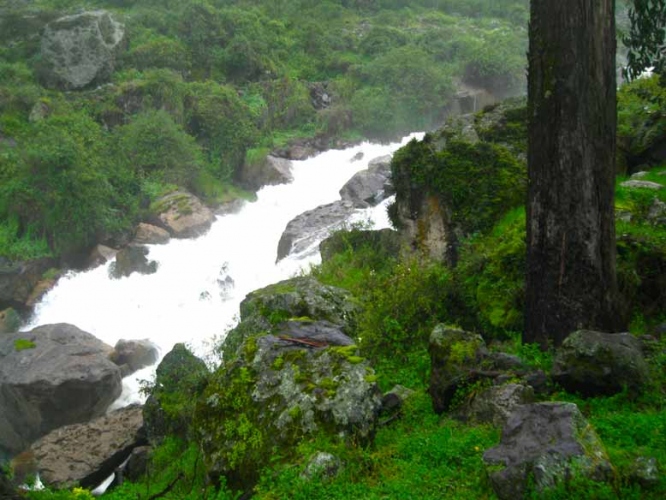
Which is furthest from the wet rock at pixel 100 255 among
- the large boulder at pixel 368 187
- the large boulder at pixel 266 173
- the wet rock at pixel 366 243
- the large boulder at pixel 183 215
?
the wet rock at pixel 366 243

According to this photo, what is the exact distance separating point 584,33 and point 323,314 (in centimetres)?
466

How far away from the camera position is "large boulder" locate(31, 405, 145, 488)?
11.1 metres

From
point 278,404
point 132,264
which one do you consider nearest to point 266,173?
point 132,264

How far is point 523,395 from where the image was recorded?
4883 millimetres

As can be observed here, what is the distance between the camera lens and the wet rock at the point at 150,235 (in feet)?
72.6

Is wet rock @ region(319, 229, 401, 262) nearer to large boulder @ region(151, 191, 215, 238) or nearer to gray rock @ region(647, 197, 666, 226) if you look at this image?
gray rock @ region(647, 197, 666, 226)

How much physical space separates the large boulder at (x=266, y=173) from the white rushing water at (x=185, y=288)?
2.87 meters

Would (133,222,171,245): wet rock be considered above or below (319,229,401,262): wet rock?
below

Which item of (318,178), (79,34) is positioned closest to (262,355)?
(318,178)

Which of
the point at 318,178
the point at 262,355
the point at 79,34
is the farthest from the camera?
the point at 79,34

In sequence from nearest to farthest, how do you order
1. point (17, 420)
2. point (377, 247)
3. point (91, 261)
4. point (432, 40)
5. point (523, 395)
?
1. point (523, 395)
2. point (377, 247)
3. point (17, 420)
4. point (91, 261)
5. point (432, 40)

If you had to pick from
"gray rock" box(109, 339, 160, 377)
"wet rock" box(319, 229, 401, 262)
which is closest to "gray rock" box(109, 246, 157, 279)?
"gray rock" box(109, 339, 160, 377)

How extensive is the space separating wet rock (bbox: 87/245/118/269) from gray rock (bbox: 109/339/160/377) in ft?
18.9

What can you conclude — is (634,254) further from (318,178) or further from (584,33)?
(318,178)
